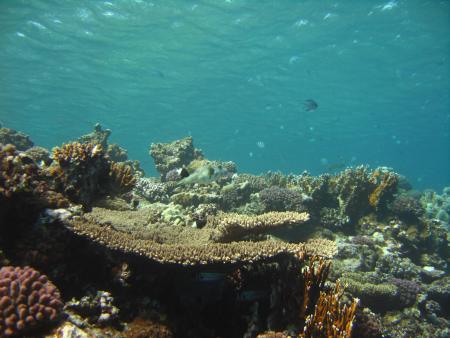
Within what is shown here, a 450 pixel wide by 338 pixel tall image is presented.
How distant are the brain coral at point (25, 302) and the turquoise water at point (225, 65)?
63.6 feet

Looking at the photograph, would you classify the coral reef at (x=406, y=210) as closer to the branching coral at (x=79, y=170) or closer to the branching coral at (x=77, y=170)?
the branching coral at (x=79, y=170)

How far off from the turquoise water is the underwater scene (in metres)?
0.23

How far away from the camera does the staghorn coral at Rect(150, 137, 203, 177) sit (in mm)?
14857

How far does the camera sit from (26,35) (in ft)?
92.7

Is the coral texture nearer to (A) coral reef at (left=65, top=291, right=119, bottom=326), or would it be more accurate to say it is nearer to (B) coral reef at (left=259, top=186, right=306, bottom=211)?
(B) coral reef at (left=259, top=186, right=306, bottom=211)

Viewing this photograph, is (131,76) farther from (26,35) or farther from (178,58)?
(26,35)

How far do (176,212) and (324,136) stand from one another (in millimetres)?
75212

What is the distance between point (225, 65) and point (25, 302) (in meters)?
36.8

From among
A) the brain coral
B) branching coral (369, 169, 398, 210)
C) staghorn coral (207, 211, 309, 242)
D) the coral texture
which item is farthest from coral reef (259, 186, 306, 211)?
the coral texture

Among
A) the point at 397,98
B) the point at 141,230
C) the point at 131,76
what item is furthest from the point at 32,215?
the point at 397,98

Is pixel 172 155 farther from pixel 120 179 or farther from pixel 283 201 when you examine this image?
pixel 120 179

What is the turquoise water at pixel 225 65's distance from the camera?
25.7 meters

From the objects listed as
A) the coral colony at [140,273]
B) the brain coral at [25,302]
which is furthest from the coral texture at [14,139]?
the brain coral at [25,302]

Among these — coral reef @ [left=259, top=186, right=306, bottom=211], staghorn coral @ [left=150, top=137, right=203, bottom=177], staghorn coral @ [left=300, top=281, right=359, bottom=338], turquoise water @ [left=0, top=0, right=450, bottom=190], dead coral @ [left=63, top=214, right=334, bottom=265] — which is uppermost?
turquoise water @ [left=0, top=0, right=450, bottom=190]
